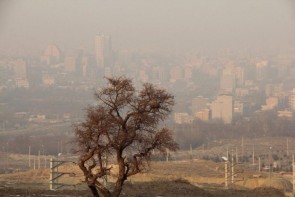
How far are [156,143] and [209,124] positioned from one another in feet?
339

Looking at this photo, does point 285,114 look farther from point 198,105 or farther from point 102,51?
point 102,51

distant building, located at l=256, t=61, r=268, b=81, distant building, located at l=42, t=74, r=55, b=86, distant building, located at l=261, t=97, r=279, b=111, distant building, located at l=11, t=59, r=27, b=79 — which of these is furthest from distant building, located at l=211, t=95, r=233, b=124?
distant building, located at l=11, t=59, r=27, b=79

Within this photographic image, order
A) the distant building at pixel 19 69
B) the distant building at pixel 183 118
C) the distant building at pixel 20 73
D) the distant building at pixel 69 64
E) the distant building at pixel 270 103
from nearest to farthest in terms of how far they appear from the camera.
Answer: the distant building at pixel 183 118 → the distant building at pixel 270 103 → the distant building at pixel 20 73 → the distant building at pixel 19 69 → the distant building at pixel 69 64

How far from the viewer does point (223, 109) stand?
458 feet

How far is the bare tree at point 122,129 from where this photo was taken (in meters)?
18.7

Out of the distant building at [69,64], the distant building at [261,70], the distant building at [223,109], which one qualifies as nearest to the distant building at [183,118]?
the distant building at [223,109]

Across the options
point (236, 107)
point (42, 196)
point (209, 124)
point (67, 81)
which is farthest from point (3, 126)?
point (42, 196)

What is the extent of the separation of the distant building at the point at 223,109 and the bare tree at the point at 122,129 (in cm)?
11008

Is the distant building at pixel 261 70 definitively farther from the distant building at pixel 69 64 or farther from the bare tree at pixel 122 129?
the bare tree at pixel 122 129

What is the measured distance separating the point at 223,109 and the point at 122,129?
12161cm

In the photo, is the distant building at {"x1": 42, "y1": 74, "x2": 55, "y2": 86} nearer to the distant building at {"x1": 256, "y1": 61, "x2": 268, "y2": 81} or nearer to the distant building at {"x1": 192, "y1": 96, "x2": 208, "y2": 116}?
the distant building at {"x1": 192, "y1": 96, "x2": 208, "y2": 116}

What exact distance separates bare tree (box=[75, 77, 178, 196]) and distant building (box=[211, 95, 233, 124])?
110079 millimetres

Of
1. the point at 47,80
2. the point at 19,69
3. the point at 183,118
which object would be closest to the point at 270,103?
the point at 183,118

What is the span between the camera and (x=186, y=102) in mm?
161250
